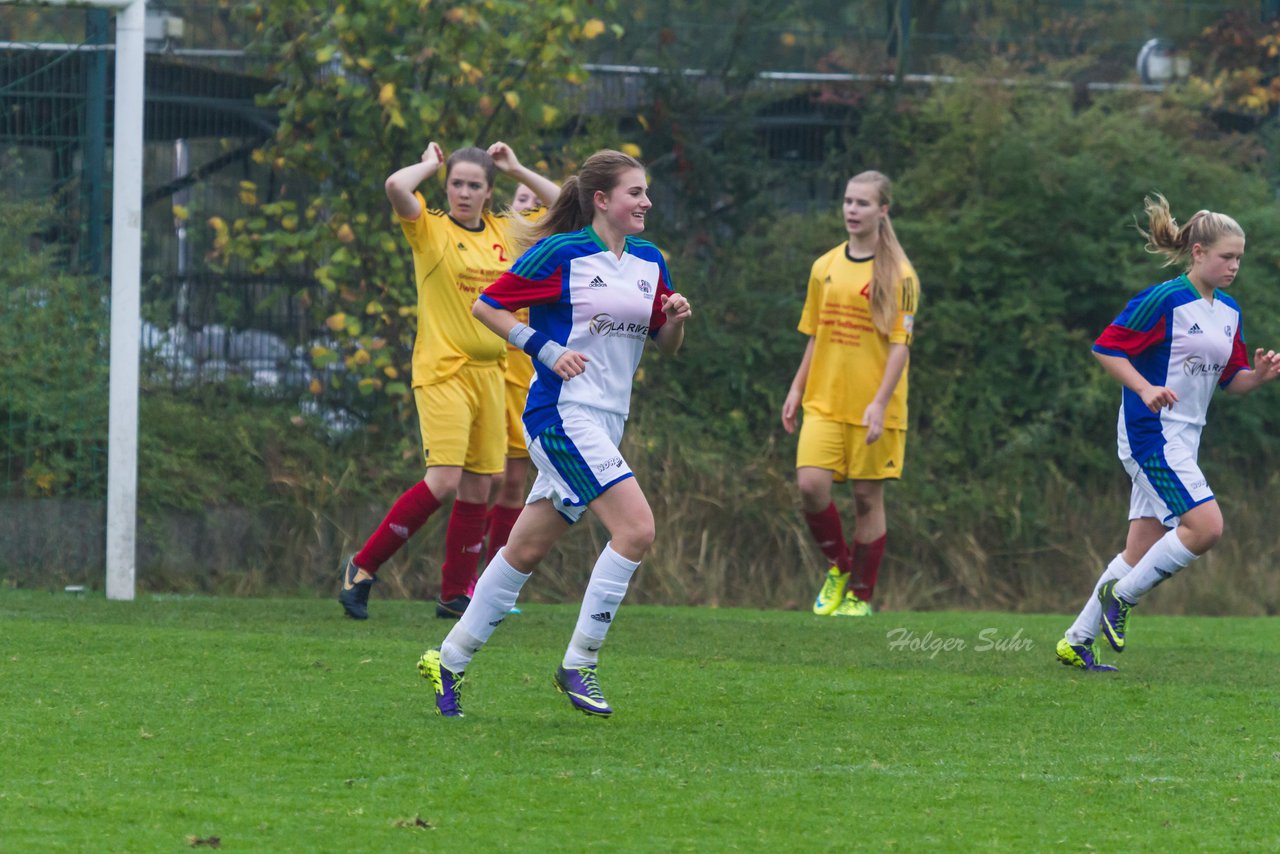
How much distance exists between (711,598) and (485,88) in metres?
3.76

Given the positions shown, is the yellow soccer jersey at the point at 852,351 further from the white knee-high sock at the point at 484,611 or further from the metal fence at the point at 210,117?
the white knee-high sock at the point at 484,611

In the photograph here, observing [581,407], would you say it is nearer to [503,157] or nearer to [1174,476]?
[503,157]

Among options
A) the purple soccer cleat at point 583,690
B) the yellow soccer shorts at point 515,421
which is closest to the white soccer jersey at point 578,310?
the purple soccer cleat at point 583,690

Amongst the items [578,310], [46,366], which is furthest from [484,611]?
[46,366]

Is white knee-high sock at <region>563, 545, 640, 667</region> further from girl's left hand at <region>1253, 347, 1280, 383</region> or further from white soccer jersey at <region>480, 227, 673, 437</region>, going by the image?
girl's left hand at <region>1253, 347, 1280, 383</region>

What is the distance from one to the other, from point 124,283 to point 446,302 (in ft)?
6.74

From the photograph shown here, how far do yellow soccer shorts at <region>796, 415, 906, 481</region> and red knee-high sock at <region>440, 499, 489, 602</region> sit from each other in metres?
2.00

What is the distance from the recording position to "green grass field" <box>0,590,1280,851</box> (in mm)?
4055

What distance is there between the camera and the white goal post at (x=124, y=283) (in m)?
9.02

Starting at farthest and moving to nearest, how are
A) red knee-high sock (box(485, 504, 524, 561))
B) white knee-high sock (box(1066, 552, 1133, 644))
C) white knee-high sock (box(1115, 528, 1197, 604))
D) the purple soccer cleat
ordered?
1. red knee-high sock (box(485, 504, 524, 561))
2. white knee-high sock (box(1066, 552, 1133, 644))
3. white knee-high sock (box(1115, 528, 1197, 604))
4. the purple soccer cleat

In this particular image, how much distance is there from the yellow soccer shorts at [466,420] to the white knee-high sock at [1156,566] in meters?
2.94

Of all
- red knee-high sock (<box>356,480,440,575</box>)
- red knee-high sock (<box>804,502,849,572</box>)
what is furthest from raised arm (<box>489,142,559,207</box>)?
red knee-high sock (<box>804,502,849,572</box>)

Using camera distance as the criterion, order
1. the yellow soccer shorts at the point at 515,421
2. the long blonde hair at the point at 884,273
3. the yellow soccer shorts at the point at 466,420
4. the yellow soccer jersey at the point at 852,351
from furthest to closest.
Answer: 1. the yellow soccer jersey at the point at 852,351
2. the long blonde hair at the point at 884,273
3. the yellow soccer shorts at the point at 515,421
4. the yellow soccer shorts at the point at 466,420

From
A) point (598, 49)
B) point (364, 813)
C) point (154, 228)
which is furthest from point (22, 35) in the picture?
point (364, 813)
